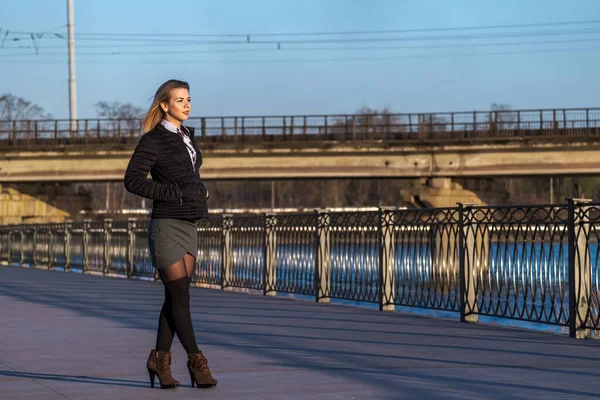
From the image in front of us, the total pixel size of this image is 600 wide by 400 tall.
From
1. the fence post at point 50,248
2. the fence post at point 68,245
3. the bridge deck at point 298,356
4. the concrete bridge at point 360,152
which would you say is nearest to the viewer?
the bridge deck at point 298,356

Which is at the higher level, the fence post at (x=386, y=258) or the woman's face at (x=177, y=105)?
the woman's face at (x=177, y=105)

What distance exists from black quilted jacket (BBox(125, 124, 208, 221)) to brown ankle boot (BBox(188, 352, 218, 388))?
84 centimetres

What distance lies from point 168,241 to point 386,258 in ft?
24.9

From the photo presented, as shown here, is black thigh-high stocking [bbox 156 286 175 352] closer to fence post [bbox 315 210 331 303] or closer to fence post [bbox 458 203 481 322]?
fence post [bbox 458 203 481 322]

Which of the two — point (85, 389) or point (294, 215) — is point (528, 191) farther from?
point (85, 389)

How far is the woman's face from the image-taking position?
6969 millimetres

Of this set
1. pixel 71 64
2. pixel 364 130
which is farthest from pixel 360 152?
pixel 71 64

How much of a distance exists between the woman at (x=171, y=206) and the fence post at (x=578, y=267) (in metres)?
4.47

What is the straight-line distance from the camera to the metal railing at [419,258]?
35.0 ft

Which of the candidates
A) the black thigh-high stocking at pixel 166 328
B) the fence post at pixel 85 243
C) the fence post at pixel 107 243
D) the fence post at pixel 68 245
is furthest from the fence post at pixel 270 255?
the fence post at pixel 68 245

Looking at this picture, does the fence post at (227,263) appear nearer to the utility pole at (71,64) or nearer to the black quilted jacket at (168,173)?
the black quilted jacket at (168,173)

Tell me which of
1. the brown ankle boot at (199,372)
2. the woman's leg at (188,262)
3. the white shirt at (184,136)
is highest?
the white shirt at (184,136)

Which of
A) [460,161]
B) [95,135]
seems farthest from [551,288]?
[95,135]

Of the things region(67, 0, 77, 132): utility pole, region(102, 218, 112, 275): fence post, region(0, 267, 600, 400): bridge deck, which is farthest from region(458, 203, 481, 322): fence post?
region(67, 0, 77, 132): utility pole
